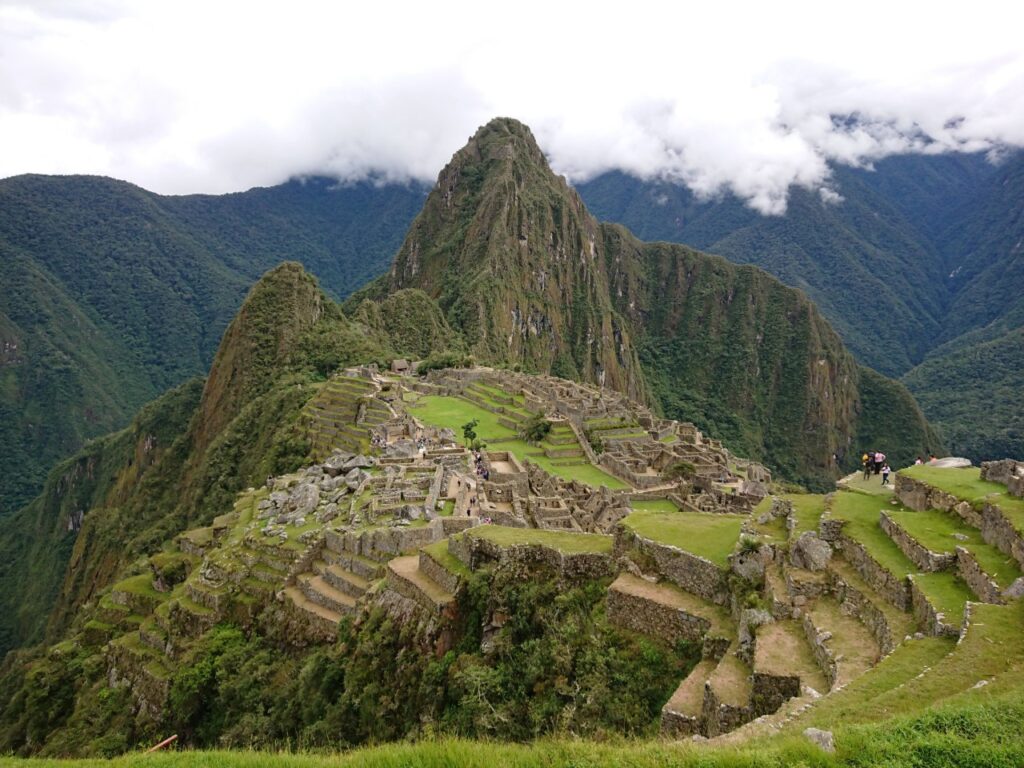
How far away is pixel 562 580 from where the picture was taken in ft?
42.0

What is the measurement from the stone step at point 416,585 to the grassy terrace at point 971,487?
31.7 ft

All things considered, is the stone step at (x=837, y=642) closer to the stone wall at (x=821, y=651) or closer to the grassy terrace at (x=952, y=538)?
the stone wall at (x=821, y=651)

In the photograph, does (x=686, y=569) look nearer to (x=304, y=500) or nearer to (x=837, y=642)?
(x=837, y=642)

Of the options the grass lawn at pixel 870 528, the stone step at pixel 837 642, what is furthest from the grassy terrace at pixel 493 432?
the stone step at pixel 837 642

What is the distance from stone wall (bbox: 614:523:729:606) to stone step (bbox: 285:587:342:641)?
8.18 m

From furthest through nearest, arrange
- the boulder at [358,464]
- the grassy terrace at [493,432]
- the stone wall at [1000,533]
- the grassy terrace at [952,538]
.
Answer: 1. the grassy terrace at [493,432]
2. the boulder at [358,464]
3. the stone wall at [1000,533]
4. the grassy terrace at [952,538]

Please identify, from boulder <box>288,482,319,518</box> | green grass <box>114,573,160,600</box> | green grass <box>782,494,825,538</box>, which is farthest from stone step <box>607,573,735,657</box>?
green grass <box>114,573,160,600</box>

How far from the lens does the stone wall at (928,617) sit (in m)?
8.21

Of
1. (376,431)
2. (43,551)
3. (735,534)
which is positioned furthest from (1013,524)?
(43,551)

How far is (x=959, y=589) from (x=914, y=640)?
4.85ft

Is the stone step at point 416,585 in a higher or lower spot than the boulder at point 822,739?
lower

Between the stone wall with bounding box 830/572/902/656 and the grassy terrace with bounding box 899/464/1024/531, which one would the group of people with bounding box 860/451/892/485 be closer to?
the grassy terrace with bounding box 899/464/1024/531

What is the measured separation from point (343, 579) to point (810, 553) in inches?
486

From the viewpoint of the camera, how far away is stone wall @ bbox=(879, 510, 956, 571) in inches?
380
